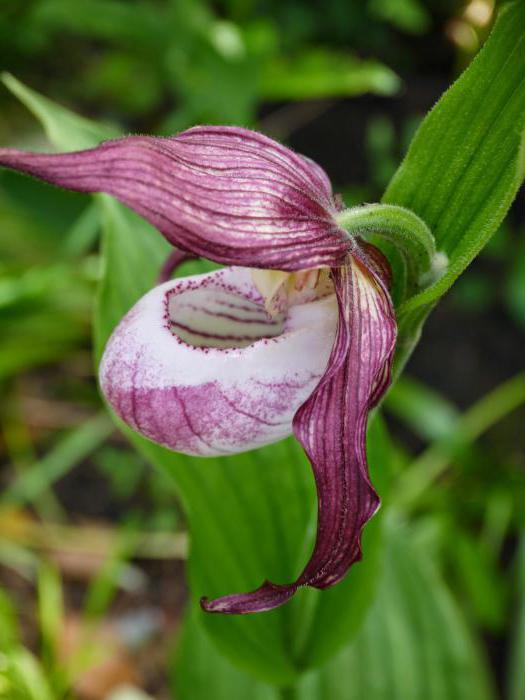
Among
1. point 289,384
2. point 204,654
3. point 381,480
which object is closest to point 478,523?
point 204,654

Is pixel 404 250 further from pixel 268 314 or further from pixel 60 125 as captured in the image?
pixel 60 125

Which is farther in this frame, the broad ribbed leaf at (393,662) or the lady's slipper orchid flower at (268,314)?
the broad ribbed leaf at (393,662)

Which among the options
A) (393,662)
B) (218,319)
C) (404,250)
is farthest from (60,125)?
(393,662)

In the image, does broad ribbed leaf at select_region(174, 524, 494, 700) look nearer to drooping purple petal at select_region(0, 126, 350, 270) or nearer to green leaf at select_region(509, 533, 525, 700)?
green leaf at select_region(509, 533, 525, 700)

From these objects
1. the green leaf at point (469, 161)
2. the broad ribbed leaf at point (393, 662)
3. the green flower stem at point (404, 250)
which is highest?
the green leaf at point (469, 161)

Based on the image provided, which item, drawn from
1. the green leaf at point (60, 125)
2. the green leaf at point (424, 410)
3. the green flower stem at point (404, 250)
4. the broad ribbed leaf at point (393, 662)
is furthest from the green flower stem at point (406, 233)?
the green leaf at point (424, 410)

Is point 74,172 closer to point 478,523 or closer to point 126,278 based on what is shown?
point 126,278

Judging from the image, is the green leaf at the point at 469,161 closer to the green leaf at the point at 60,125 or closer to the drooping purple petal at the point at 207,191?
the drooping purple petal at the point at 207,191
